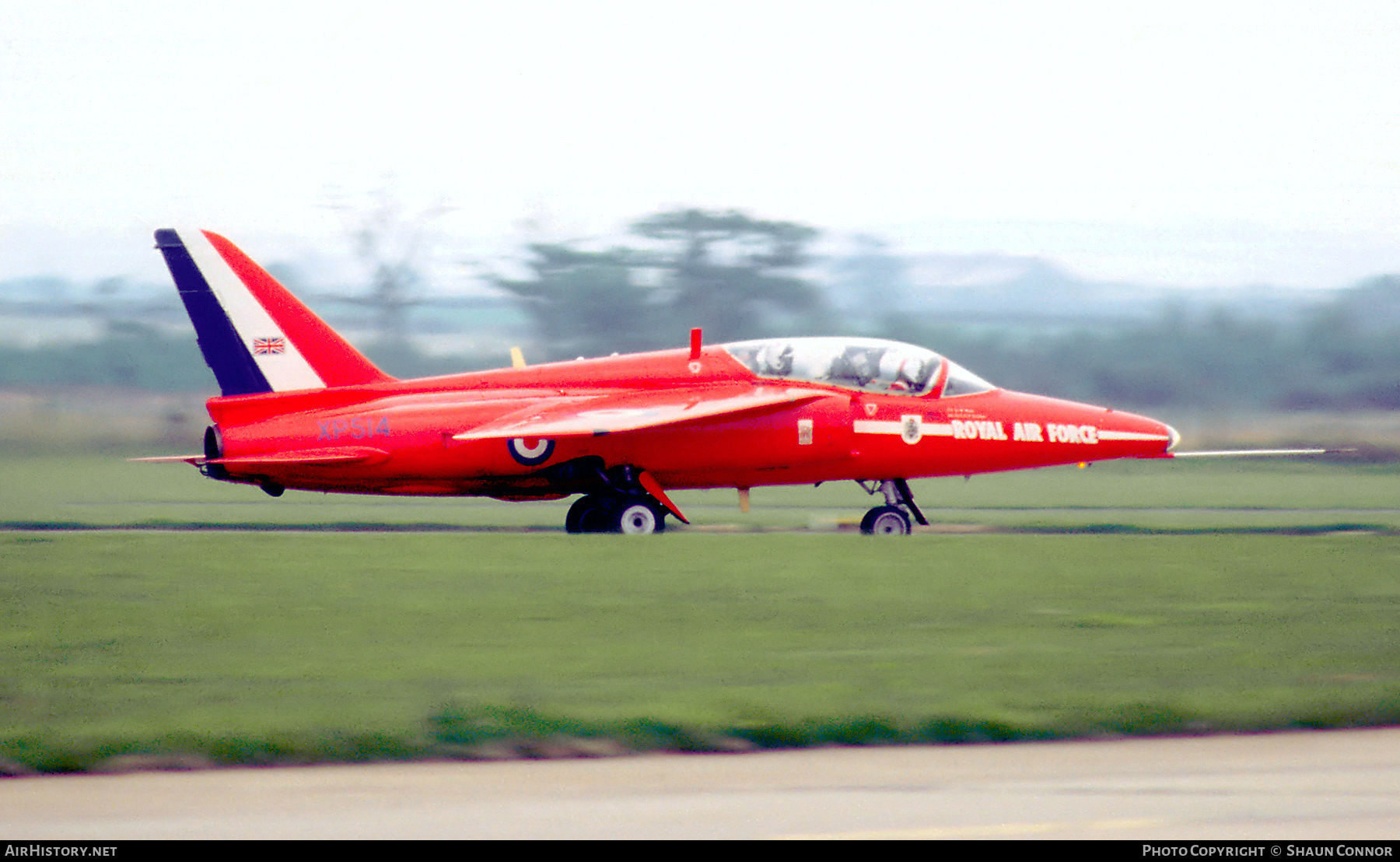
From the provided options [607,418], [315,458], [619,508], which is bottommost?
[619,508]

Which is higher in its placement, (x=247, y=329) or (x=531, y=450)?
(x=247, y=329)

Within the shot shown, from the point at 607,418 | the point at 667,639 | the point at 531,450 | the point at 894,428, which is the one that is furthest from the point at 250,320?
the point at 667,639

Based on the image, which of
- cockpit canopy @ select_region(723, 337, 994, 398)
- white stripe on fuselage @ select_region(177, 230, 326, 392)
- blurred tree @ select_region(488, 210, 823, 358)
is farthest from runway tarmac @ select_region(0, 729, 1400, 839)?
blurred tree @ select_region(488, 210, 823, 358)

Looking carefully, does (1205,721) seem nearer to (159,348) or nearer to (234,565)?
(234,565)

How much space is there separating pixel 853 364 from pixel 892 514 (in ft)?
6.17

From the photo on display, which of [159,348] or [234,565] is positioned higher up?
[159,348]

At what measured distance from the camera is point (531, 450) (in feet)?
59.8

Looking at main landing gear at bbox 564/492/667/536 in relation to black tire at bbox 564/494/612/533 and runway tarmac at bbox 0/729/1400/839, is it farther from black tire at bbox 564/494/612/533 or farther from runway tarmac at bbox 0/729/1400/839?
runway tarmac at bbox 0/729/1400/839

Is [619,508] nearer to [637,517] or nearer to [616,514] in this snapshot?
[616,514]

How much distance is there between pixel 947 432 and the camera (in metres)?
18.8

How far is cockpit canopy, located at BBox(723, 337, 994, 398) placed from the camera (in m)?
18.5

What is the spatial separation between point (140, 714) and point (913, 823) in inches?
151

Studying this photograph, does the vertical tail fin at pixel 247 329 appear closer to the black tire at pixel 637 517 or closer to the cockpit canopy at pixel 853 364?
the black tire at pixel 637 517

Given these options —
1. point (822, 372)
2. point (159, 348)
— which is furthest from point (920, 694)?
point (159, 348)
